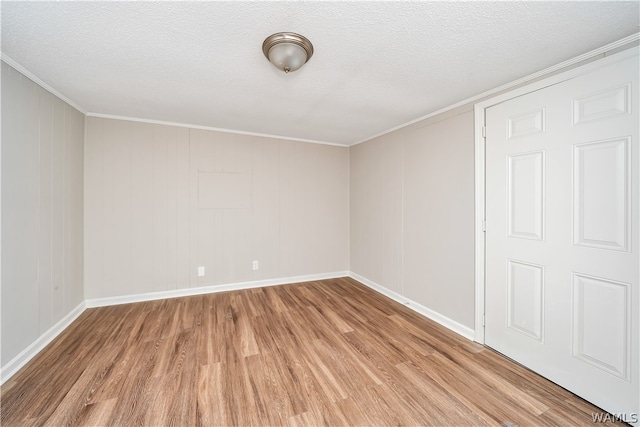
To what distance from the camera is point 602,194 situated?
1.55 metres

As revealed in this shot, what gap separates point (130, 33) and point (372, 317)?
3.15m

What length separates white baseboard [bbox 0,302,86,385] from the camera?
175 cm

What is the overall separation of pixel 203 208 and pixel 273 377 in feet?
8.15

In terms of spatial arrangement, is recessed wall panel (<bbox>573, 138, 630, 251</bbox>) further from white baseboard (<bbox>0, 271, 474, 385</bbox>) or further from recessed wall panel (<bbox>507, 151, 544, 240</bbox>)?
white baseboard (<bbox>0, 271, 474, 385</bbox>)

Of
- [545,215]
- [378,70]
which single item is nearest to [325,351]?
[545,215]

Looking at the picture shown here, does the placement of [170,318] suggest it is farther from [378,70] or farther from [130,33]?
[378,70]

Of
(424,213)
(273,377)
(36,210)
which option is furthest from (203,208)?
(424,213)

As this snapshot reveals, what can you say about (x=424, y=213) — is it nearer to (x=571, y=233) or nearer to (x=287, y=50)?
(x=571, y=233)

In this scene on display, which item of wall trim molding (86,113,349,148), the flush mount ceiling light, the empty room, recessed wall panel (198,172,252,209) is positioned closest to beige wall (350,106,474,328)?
the empty room

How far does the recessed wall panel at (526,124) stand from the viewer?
1854mm

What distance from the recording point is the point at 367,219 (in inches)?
154

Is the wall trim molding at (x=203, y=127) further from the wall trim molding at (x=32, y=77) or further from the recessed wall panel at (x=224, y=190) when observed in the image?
the recessed wall panel at (x=224, y=190)

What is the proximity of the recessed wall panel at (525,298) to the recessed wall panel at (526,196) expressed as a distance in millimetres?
276

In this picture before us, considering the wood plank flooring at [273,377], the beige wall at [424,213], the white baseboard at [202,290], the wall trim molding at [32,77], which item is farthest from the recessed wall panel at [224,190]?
the beige wall at [424,213]
